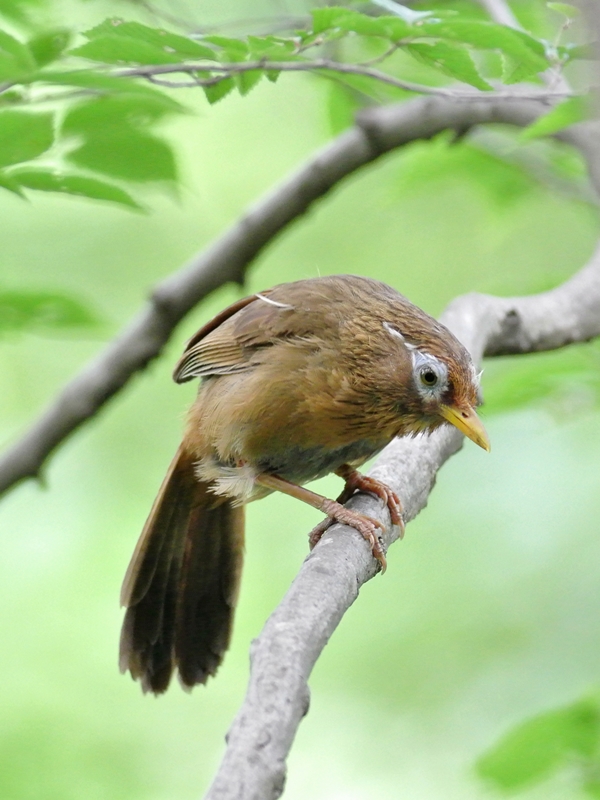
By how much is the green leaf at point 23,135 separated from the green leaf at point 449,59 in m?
0.94

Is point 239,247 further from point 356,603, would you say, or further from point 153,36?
point 356,603

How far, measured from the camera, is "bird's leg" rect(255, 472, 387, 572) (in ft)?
9.14

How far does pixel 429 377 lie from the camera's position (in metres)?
3.05

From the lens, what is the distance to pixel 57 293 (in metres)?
3.54

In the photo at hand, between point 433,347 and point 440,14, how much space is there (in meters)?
0.93

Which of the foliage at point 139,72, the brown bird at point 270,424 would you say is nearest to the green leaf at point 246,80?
the foliage at point 139,72

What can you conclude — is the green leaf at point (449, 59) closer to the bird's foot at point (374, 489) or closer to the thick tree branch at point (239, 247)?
the bird's foot at point (374, 489)

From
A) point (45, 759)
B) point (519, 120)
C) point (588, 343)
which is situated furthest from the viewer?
point (45, 759)

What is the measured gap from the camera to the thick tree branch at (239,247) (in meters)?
4.30

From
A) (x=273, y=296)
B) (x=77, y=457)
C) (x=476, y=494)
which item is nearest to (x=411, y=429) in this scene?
(x=273, y=296)

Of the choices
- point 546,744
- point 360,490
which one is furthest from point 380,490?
point 546,744

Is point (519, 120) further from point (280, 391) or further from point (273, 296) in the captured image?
point (280, 391)

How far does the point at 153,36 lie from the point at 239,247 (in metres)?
2.03

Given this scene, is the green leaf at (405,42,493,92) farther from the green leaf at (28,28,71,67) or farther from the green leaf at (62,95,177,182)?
the green leaf at (28,28,71,67)
